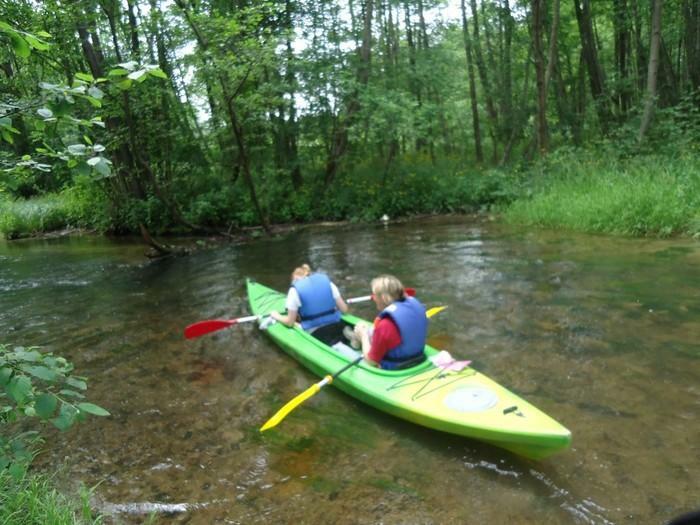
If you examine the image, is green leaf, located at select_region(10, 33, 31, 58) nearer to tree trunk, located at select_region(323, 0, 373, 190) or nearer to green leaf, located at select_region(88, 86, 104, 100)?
green leaf, located at select_region(88, 86, 104, 100)

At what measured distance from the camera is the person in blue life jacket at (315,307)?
210 inches

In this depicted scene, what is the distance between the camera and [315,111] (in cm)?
1363

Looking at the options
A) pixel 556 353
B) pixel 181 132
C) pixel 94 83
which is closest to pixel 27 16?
pixel 181 132

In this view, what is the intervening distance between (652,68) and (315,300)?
29.7 ft

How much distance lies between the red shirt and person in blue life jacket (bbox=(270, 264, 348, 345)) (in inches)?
45.3

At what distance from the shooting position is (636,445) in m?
3.35

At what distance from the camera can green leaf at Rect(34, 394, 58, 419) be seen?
189 centimetres

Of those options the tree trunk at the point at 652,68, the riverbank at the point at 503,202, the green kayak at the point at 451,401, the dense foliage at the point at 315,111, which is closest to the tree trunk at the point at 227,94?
the dense foliage at the point at 315,111

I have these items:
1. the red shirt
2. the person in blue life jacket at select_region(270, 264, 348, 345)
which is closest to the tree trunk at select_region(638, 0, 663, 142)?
the person in blue life jacket at select_region(270, 264, 348, 345)

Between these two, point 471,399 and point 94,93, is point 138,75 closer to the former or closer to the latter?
point 94,93

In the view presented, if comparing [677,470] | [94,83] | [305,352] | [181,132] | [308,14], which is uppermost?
[308,14]

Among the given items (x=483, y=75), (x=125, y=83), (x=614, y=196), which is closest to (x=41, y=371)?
(x=125, y=83)

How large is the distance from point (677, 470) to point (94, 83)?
3.57 meters

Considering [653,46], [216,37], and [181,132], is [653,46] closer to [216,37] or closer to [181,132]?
[216,37]
